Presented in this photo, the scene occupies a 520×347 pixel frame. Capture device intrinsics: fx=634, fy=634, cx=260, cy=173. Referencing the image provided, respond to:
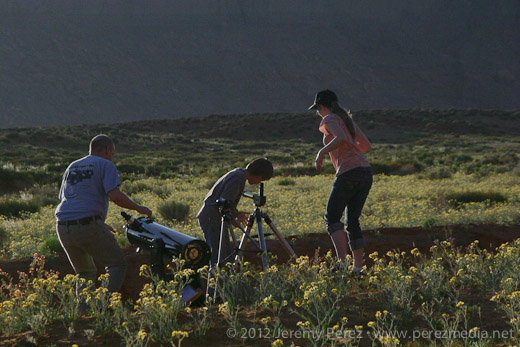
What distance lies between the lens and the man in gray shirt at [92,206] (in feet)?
17.6

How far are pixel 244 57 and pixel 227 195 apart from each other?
113708mm

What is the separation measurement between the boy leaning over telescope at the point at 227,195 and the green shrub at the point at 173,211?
680 centimetres

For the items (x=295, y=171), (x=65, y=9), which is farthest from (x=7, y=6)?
(x=295, y=171)

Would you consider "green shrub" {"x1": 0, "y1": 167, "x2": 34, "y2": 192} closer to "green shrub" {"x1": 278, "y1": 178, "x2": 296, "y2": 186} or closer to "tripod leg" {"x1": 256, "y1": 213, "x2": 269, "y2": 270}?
"green shrub" {"x1": 278, "y1": 178, "x2": 296, "y2": 186}

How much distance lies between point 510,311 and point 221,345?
2.08 metres

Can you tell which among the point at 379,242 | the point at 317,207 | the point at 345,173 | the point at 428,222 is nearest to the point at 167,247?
the point at 345,173

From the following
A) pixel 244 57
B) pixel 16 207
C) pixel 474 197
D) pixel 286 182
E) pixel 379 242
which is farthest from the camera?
pixel 244 57

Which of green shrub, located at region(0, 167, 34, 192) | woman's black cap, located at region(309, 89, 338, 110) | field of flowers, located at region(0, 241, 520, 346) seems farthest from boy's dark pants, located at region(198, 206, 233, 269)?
green shrub, located at region(0, 167, 34, 192)

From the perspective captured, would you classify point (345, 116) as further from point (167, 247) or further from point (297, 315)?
point (297, 315)

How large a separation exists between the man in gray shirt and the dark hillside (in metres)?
90.6

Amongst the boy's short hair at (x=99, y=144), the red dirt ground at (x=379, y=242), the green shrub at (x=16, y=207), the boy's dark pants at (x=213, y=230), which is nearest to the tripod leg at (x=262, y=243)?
the boy's dark pants at (x=213, y=230)

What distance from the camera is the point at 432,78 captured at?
123625 mm

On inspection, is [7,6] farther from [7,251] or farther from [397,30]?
[7,251]

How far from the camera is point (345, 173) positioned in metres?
6.36
